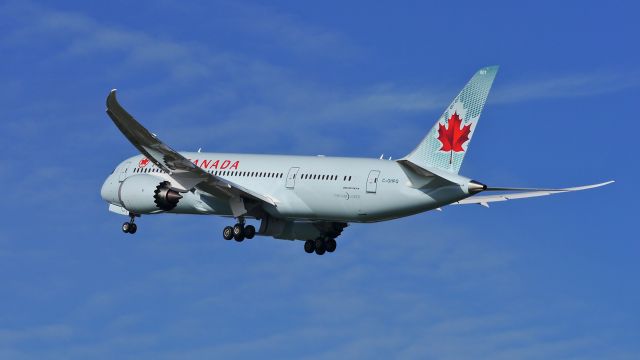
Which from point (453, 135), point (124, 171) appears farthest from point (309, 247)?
point (453, 135)

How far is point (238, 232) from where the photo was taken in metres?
91.7

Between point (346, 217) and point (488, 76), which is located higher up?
point (488, 76)

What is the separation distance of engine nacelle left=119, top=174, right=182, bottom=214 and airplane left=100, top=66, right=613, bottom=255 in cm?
5

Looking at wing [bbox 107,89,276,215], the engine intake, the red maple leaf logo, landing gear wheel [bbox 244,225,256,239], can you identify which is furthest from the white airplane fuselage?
the red maple leaf logo

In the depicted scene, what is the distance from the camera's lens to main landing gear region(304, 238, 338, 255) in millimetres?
94500

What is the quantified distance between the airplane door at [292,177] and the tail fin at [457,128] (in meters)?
7.52

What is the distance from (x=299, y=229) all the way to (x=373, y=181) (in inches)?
374

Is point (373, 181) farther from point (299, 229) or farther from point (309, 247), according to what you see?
point (309, 247)

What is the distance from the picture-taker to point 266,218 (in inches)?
3661

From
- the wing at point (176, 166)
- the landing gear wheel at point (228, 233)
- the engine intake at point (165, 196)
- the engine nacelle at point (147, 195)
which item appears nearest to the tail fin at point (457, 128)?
the wing at point (176, 166)

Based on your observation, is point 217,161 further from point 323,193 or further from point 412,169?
point 412,169

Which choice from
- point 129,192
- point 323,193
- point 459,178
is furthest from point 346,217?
point 129,192

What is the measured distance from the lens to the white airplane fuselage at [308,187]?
8525cm

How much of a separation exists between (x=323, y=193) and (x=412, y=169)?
6.39 meters
